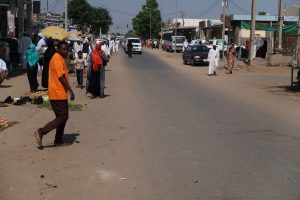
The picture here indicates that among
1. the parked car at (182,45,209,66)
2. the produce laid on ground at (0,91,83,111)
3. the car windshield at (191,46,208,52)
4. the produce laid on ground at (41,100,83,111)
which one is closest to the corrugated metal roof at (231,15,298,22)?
the car windshield at (191,46,208,52)

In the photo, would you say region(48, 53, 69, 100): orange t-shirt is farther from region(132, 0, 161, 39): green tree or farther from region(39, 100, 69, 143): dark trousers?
region(132, 0, 161, 39): green tree

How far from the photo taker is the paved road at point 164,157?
609 cm

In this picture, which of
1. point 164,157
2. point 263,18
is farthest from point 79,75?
point 263,18

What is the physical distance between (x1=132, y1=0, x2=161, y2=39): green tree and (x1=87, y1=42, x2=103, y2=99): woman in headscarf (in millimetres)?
106508

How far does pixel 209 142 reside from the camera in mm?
8945

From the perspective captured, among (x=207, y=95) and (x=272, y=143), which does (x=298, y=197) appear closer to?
(x=272, y=143)

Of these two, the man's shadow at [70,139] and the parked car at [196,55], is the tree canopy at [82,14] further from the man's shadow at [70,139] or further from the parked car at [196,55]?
the man's shadow at [70,139]

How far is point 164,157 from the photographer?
778 cm

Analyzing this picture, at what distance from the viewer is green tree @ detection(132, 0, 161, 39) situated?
122 m

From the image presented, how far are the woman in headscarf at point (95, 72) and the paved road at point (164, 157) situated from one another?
2.37 metres

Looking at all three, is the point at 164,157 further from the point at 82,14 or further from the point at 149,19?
the point at 149,19

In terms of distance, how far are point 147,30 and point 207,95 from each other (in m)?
108

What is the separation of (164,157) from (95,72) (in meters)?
8.64

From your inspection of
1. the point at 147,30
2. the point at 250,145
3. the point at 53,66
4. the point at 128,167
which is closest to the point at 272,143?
the point at 250,145
